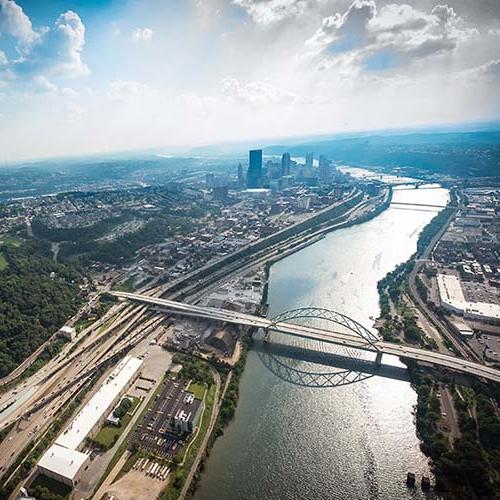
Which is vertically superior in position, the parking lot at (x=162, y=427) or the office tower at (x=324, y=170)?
the office tower at (x=324, y=170)

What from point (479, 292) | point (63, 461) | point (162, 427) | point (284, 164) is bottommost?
point (479, 292)

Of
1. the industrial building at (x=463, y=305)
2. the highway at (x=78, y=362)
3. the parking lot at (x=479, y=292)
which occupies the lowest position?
the parking lot at (x=479, y=292)

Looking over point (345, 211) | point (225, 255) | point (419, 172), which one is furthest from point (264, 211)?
point (419, 172)

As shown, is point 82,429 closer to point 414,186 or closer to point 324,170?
point 414,186

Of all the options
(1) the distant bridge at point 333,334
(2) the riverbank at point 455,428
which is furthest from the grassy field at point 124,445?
(2) the riverbank at point 455,428

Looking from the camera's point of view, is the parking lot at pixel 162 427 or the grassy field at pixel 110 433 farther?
the grassy field at pixel 110 433

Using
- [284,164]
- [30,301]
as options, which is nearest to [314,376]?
[30,301]

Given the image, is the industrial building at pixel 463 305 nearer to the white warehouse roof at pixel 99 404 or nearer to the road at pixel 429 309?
the road at pixel 429 309
